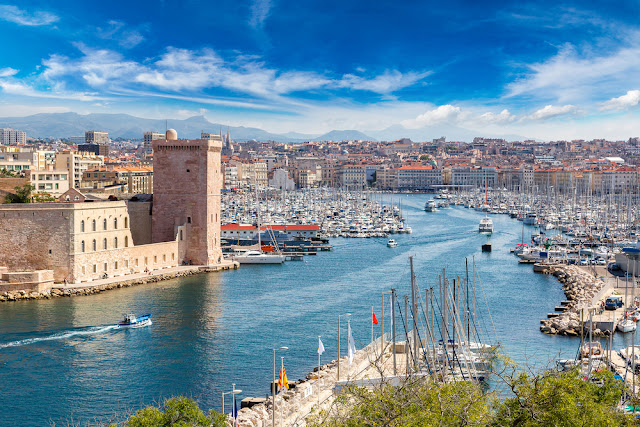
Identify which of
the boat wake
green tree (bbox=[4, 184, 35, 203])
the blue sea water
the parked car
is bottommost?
the blue sea water

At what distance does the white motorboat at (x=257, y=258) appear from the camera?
96.4 ft

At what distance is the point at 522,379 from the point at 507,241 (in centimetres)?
3117

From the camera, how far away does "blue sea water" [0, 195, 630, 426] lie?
41.8 feet

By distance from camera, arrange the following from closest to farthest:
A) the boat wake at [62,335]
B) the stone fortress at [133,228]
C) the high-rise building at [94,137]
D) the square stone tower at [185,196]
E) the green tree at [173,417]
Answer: the green tree at [173,417]
the boat wake at [62,335]
the stone fortress at [133,228]
the square stone tower at [185,196]
the high-rise building at [94,137]

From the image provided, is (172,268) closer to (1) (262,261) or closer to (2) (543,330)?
(1) (262,261)

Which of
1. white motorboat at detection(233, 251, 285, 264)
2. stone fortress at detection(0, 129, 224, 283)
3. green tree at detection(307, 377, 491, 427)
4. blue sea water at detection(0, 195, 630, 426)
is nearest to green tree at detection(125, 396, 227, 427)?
green tree at detection(307, 377, 491, 427)

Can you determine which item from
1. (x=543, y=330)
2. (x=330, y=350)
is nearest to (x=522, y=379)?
(x=330, y=350)

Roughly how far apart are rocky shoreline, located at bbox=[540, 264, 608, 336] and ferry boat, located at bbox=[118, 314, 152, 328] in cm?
934

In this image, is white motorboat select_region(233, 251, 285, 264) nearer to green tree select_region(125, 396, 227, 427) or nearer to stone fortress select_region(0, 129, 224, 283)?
stone fortress select_region(0, 129, 224, 283)

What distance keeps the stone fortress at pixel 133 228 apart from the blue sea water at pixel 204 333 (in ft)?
4.93

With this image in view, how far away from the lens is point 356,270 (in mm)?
27547

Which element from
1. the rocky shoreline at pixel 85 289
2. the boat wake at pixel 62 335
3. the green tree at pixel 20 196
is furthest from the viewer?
the green tree at pixel 20 196

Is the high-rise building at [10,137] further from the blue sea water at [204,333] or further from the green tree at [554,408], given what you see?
the green tree at [554,408]

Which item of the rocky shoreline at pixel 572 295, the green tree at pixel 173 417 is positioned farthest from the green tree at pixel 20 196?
the green tree at pixel 173 417
